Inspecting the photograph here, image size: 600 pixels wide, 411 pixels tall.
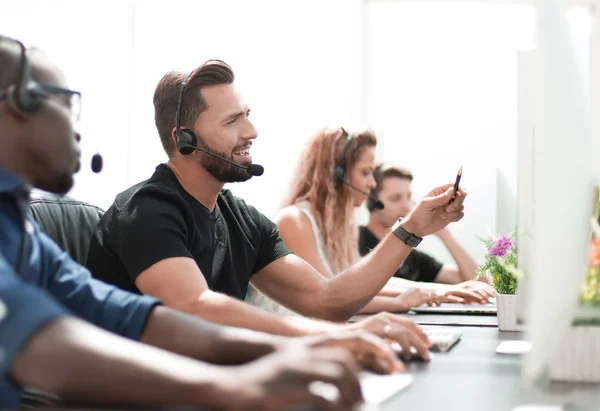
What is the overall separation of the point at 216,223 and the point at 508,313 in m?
0.69

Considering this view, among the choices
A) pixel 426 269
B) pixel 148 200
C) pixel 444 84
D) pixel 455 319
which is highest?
pixel 444 84

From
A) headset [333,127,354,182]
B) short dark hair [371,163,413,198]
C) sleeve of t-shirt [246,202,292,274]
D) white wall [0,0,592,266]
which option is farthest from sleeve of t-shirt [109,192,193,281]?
white wall [0,0,592,266]

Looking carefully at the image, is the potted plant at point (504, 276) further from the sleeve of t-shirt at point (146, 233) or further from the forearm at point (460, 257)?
the forearm at point (460, 257)

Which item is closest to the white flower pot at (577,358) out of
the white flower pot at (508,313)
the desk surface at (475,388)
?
the desk surface at (475,388)

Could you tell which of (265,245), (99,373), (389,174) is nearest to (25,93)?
(99,373)

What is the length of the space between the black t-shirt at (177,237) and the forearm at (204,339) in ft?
1.45

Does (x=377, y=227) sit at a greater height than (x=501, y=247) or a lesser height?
lesser

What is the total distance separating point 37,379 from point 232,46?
3826 millimetres

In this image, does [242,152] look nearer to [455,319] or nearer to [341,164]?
[455,319]

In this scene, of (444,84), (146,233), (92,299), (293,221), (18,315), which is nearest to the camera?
(18,315)

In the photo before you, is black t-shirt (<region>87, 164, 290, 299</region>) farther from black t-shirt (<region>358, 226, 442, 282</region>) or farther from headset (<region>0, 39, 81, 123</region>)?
black t-shirt (<region>358, 226, 442, 282</region>)

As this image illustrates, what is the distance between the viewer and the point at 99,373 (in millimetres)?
693

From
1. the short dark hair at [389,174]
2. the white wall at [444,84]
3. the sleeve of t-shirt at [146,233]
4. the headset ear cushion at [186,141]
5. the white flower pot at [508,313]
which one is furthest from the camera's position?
the white wall at [444,84]

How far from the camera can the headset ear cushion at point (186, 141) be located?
71.0 inches
